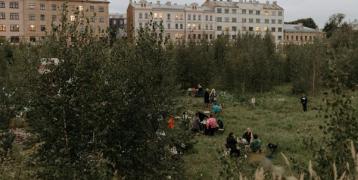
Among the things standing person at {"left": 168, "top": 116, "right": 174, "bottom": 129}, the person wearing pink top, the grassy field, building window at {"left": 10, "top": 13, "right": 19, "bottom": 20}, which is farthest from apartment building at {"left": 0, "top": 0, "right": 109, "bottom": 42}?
standing person at {"left": 168, "top": 116, "right": 174, "bottom": 129}

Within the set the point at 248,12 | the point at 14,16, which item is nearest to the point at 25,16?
the point at 14,16

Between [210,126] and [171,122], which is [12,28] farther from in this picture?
[171,122]

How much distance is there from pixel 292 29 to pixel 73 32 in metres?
144

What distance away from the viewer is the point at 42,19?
357 ft

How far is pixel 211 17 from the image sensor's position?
453ft

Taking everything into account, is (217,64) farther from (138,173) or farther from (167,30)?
(167,30)

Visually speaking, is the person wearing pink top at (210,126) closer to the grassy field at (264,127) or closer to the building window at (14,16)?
the grassy field at (264,127)

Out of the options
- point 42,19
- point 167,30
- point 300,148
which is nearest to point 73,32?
point 300,148

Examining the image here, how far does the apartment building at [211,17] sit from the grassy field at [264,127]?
78.8 metres

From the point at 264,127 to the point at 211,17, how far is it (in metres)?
108

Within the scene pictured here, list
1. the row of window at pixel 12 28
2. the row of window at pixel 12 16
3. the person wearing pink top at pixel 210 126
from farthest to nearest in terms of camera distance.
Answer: the row of window at pixel 12 28 < the row of window at pixel 12 16 < the person wearing pink top at pixel 210 126

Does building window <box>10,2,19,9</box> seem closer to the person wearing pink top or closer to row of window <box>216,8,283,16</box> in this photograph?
row of window <box>216,8,283,16</box>

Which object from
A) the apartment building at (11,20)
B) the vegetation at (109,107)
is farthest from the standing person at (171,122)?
the apartment building at (11,20)

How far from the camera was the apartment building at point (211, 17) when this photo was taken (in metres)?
128
